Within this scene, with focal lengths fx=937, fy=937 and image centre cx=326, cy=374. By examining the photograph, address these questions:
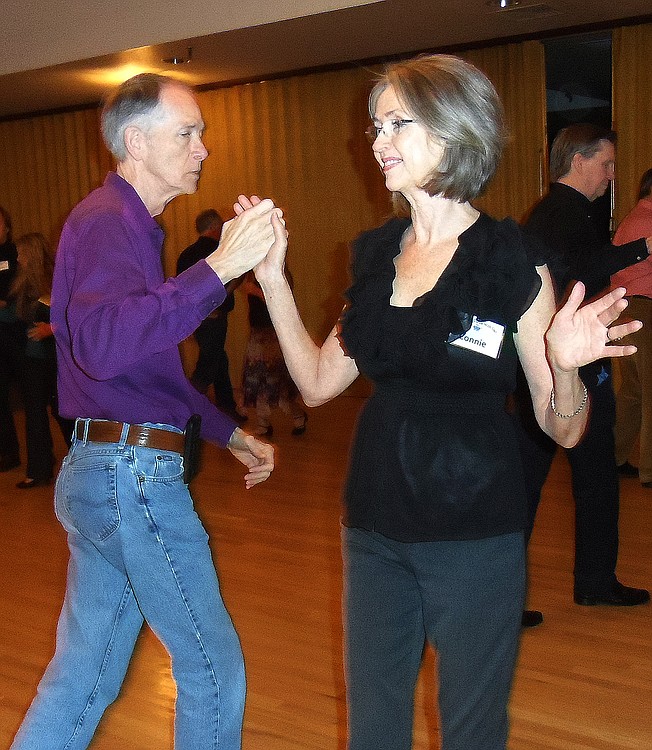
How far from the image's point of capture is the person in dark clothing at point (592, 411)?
3.13 meters

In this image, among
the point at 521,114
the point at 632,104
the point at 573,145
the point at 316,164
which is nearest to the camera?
the point at 573,145

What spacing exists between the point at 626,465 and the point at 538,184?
3.01m

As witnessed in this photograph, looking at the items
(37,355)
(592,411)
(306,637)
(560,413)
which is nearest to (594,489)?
(592,411)

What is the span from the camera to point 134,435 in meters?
1.71

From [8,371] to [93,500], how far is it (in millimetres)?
4736

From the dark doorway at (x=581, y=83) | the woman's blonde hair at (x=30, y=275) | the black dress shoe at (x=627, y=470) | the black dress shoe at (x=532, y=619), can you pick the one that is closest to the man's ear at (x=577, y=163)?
the black dress shoe at (x=532, y=619)

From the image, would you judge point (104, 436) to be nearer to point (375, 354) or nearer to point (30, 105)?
point (375, 354)

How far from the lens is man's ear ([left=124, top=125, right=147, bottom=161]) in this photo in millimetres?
1815

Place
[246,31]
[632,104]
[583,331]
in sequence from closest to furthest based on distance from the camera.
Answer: [583,331] < [246,31] < [632,104]

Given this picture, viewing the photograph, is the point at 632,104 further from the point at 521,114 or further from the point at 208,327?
the point at 208,327

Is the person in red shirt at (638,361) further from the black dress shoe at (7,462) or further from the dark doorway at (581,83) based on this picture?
the black dress shoe at (7,462)

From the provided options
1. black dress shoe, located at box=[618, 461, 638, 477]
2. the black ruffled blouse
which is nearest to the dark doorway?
black dress shoe, located at box=[618, 461, 638, 477]

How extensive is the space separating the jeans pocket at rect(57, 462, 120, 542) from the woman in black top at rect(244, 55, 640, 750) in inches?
16.9

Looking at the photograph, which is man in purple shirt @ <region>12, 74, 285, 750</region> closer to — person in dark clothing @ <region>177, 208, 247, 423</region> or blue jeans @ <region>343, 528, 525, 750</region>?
blue jeans @ <region>343, 528, 525, 750</region>
